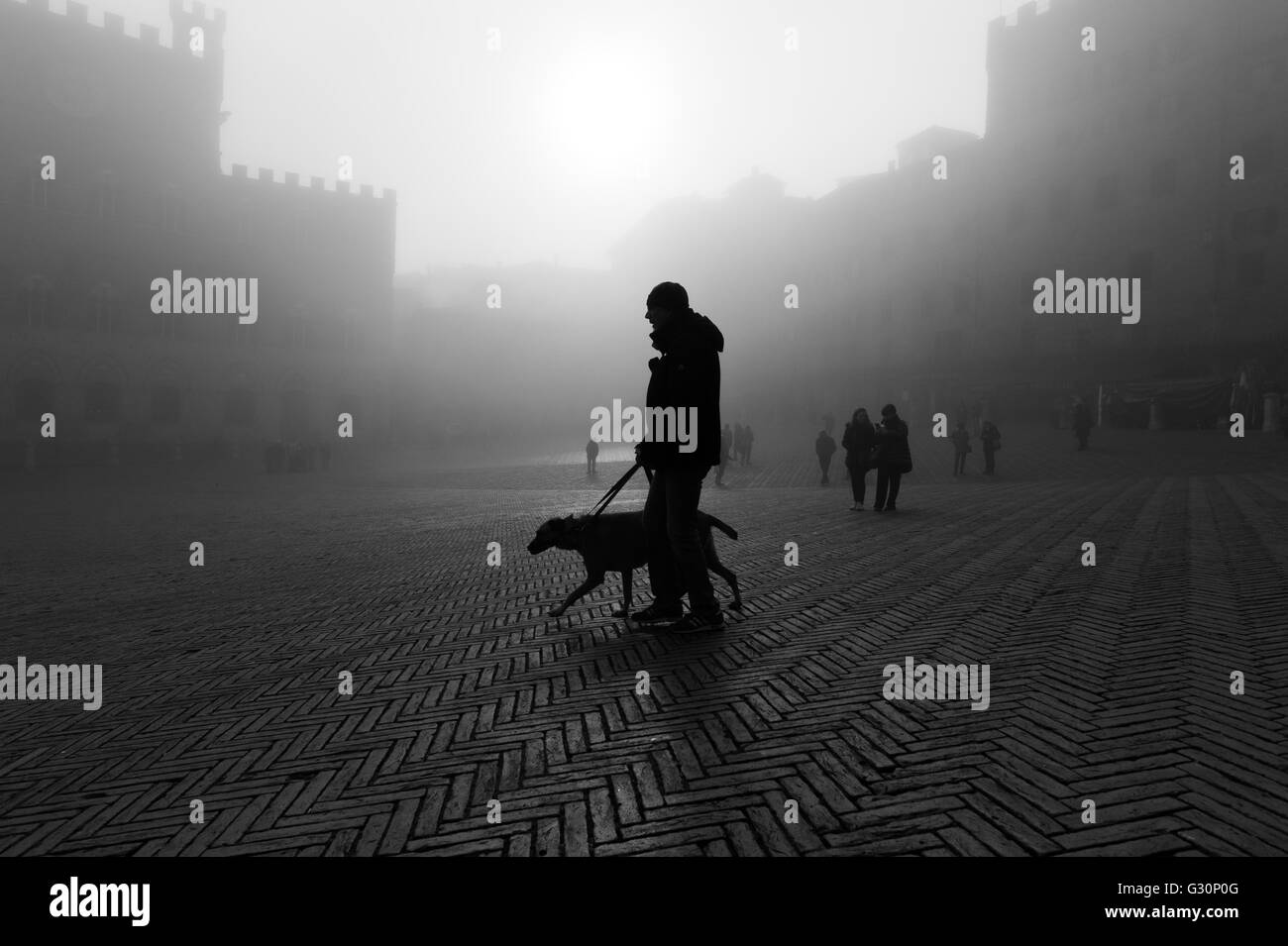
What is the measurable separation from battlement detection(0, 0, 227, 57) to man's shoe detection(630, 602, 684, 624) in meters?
45.2

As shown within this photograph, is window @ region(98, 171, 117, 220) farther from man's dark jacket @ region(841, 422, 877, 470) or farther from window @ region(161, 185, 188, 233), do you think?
man's dark jacket @ region(841, 422, 877, 470)

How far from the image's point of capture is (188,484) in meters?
25.7

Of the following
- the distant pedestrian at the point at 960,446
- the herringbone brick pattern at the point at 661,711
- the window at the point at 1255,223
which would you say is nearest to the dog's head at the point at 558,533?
the herringbone brick pattern at the point at 661,711

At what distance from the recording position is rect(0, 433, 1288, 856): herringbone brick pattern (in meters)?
2.80

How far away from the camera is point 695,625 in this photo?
5.56 metres

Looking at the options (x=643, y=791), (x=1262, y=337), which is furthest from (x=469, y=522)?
(x=1262, y=337)

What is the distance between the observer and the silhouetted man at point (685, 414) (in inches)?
206

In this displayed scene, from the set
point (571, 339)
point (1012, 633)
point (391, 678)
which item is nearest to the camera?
point (391, 678)

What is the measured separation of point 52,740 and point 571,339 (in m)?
66.4

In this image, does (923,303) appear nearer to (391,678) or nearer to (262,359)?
(262,359)

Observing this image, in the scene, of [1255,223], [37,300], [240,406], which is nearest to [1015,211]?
[1255,223]

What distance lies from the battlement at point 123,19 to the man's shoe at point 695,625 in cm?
4549

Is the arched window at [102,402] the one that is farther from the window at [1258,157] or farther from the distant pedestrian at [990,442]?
the window at [1258,157]

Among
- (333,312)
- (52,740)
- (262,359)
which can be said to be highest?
(333,312)
